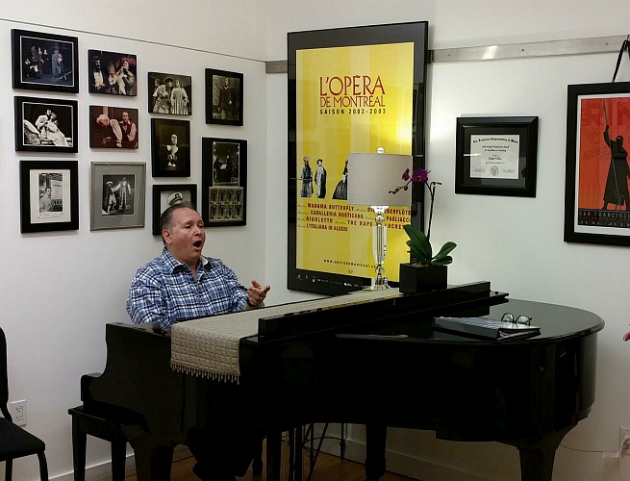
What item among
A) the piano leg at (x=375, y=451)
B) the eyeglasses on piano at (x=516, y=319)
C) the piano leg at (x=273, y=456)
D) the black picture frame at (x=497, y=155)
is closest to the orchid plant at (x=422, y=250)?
the black picture frame at (x=497, y=155)

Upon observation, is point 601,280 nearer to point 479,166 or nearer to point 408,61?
point 479,166

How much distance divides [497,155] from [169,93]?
5.46 ft

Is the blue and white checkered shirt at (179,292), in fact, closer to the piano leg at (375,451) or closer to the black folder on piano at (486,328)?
the piano leg at (375,451)

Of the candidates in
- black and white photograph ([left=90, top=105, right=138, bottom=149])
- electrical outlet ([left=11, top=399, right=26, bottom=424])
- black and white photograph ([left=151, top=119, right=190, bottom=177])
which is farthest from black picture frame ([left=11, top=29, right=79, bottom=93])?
electrical outlet ([left=11, top=399, right=26, bottom=424])

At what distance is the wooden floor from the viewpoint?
4.28m

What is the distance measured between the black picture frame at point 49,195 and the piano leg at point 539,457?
2.22 meters

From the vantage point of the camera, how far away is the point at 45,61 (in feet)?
12.4

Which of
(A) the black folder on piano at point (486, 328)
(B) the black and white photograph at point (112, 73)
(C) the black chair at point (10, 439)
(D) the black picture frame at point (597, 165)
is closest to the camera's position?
(A) the black folder on piano at point (486, 328)

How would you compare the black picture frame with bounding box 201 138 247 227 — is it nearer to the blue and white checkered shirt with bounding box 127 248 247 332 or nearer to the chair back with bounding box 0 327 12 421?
the blue and white checkered shirt with bounding box 127 248 247 332

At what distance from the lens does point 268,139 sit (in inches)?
193

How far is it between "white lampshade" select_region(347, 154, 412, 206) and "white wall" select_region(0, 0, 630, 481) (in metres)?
0.42

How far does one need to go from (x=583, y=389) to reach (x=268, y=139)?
2.43 m

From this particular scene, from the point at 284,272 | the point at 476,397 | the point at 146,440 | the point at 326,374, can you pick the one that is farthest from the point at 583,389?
the point at 284,272

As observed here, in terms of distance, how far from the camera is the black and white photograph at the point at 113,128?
3994mm
